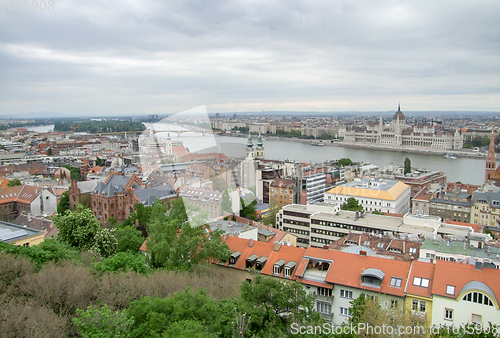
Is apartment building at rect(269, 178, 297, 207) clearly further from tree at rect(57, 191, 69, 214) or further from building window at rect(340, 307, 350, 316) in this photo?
building window at rect(340, 307, 350, 316)

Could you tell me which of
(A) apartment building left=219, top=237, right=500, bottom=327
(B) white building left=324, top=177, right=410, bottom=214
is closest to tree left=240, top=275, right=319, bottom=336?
(A) apartment building left=219, top=237, right=500, bottom=327

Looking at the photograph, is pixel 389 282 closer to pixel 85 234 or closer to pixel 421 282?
pixel 421 282

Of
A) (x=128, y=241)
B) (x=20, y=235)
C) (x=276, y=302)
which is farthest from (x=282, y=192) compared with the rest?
(x=276, y=302)

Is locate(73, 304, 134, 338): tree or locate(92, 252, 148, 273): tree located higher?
locate(73, 304, 134, 338): tree

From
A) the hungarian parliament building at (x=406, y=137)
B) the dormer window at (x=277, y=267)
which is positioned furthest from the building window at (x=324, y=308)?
the hungarian parliament building at (x=406, y=137)

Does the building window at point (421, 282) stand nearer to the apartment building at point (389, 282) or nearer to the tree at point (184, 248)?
the apartment building at point (389, 282)
